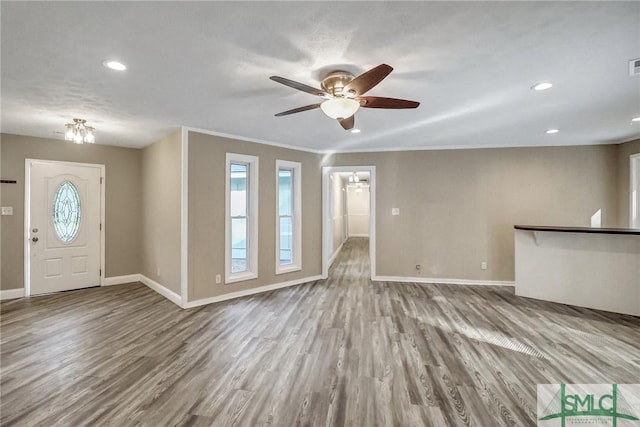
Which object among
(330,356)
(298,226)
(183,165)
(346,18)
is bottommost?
(330,356)

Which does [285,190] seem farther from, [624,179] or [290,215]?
[624,179]

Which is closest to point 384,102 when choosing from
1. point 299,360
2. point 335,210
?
point 299,360

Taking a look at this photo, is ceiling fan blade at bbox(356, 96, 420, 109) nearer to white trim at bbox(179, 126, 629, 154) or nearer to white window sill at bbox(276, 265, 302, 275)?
white trim at bbox(179, 126, 629, 154)

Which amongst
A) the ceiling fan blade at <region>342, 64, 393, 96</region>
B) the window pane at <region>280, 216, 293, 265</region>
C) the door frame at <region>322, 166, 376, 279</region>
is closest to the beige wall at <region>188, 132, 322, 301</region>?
the window pane at <region>280, 216, 293, 265</region>

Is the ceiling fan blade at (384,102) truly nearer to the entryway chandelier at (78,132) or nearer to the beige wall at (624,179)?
the entryway chandelier at (78,132)

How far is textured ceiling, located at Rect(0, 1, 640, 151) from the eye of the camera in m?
1.65

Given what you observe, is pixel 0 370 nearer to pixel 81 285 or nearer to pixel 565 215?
pixel 81 285

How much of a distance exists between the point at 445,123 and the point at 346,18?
8.67 feet

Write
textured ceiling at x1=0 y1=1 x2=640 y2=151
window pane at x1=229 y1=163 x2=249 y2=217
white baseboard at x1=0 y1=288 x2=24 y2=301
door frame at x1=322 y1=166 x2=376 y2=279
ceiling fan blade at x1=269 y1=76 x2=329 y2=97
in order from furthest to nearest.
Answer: door frame at x1=322 y1=166 x2=376 y2=279 < window pane at x1=229 y1=163 x2=249 y2=217 < white baseboard at x1=0 y1=288 x2=24 y2=301 < ceiling fan blade at x1=269 y1=76 x2=329 y2=97 < textured ceiling at x1=0 y1=1 x2=640 y2=151

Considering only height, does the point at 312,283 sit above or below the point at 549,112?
below

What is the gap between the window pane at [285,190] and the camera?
5312 mm

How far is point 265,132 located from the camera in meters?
4.27

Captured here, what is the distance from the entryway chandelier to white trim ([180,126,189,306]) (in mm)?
1140

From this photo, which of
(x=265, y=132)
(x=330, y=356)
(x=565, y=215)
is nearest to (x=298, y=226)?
(x=265, y=132)
